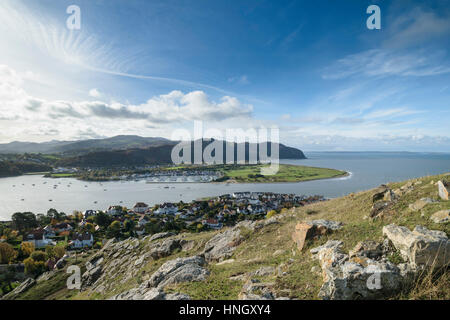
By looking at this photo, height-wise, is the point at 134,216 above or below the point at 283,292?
below

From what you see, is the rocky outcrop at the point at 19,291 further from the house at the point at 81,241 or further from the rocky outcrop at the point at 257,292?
the rocky outcrop at the point at 257,292

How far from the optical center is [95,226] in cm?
4122

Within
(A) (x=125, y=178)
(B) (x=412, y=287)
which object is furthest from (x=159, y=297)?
(A) (x=125, y=178)

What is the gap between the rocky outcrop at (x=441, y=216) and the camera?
546cm

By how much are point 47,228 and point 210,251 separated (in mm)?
46333

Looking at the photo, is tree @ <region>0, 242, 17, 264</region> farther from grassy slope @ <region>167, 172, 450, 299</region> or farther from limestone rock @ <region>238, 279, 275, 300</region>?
limestone rock @ <region>238, 279, 275, 300</region>

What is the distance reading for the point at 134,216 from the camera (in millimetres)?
47562

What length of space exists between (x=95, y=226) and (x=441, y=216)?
164 ft

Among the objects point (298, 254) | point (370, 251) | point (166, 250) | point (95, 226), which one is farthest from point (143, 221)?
point (370, 251)

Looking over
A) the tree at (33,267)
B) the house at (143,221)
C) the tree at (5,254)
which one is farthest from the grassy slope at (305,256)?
the house at (143,221)

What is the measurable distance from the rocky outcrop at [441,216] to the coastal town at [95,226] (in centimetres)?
1979

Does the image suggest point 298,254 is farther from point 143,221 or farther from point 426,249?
point 143,221
